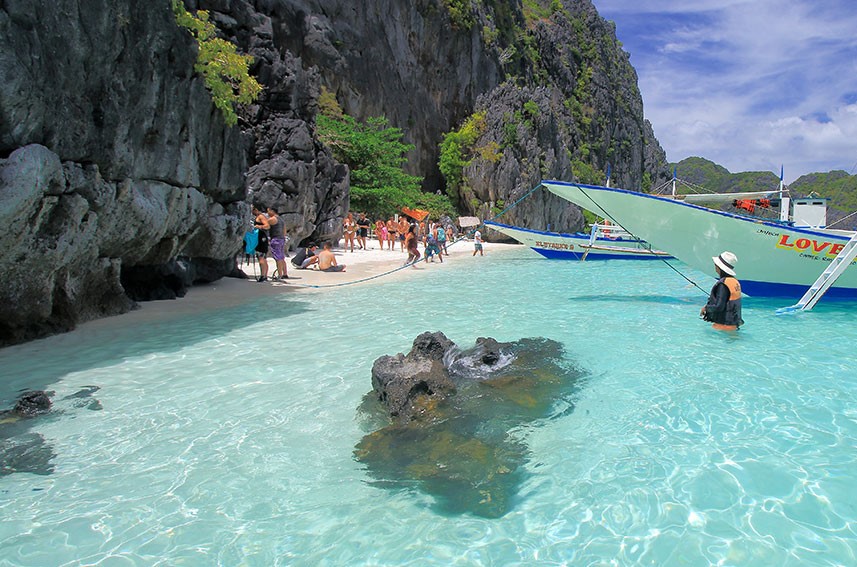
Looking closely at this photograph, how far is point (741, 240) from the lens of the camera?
10453mm

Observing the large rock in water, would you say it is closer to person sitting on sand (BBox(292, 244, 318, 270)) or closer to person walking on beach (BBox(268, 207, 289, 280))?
person walking on beach (BBox(268, 207, 289, 280))

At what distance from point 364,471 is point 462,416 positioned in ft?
3.66

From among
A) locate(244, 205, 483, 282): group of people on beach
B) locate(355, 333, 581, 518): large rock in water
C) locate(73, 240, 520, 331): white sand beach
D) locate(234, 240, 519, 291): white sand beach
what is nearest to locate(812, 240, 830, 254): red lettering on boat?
locate(355, 333, 581, 518): large rock in water

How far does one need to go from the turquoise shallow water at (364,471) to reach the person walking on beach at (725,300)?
0.83 feet

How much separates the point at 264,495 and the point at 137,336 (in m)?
4.99

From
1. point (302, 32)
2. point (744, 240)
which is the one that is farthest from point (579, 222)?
point (744, 240)

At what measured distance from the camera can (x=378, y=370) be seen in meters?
5.26

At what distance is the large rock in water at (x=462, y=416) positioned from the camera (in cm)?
366

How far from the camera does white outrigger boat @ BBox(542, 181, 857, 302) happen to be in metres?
9.98

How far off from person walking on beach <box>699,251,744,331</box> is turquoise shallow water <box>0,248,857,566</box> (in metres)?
0.25

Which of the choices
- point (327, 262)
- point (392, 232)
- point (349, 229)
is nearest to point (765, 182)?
point (392, 232)

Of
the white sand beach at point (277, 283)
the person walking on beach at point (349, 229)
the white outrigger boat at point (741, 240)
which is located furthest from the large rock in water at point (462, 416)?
the person walking on beach at point (349, 229)

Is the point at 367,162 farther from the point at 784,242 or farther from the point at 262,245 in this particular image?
the point at 784,242

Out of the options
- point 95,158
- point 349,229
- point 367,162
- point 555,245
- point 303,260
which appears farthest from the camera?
point 367,162
